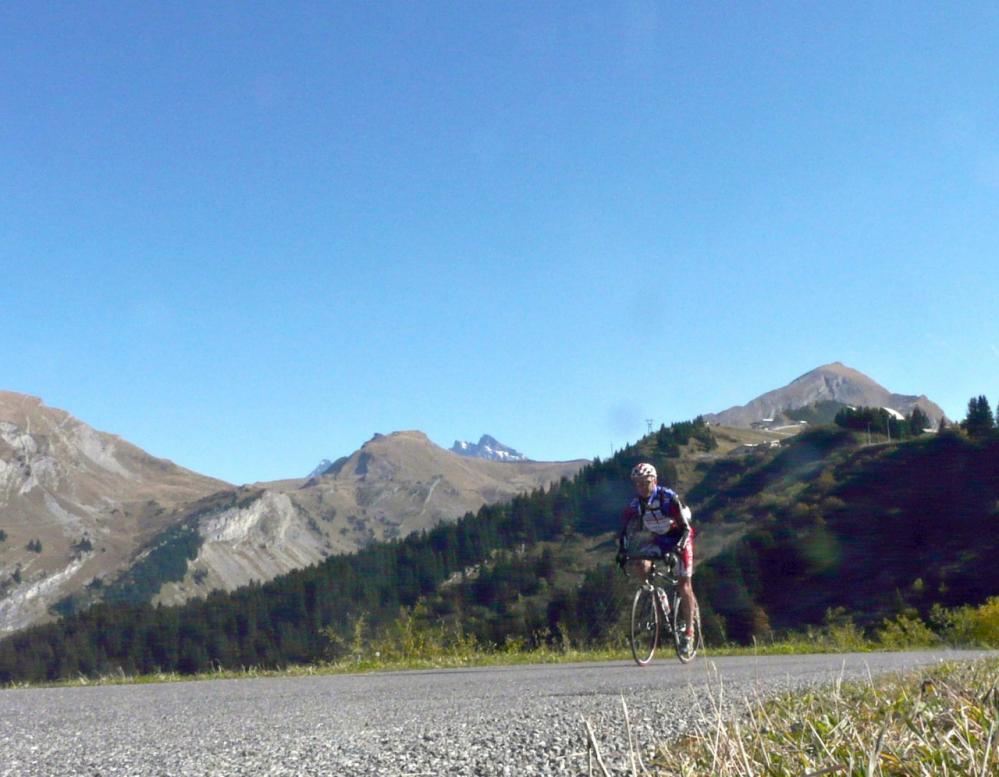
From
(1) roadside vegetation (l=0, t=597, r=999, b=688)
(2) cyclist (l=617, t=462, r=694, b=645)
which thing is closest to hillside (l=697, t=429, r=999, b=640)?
(1) roadside vegetation (l=0, t=597, r=999, b=688)

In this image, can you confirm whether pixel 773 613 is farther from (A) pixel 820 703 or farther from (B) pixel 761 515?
(A) pixel 820 703

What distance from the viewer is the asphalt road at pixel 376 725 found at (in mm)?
3883

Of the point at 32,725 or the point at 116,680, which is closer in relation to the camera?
the point at 32,725

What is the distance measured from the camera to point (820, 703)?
4.05 meters

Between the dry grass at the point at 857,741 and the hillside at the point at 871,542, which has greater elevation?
the hillside at the point at 871,542

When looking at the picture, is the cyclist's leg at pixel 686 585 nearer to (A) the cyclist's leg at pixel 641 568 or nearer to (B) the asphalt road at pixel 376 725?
(A) the cyclist's leg at pixel 641 568

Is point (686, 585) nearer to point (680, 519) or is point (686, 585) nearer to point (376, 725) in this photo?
point (680, 519)

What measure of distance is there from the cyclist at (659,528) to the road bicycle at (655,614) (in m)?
0.07

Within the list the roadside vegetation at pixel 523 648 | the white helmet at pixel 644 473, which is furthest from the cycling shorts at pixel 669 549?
the roadside vegetation at pixel 523 648

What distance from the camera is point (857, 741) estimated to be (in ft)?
9.20

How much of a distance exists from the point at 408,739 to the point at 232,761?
2.33ft

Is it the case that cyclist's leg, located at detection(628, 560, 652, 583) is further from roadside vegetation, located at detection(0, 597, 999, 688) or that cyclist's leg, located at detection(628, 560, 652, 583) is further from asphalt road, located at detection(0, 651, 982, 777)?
asphalt road, located at detection(0, 651, 982, 777)

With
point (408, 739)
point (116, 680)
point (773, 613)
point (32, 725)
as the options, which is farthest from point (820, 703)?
point (773, 613)

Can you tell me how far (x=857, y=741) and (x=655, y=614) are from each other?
7645 mm
